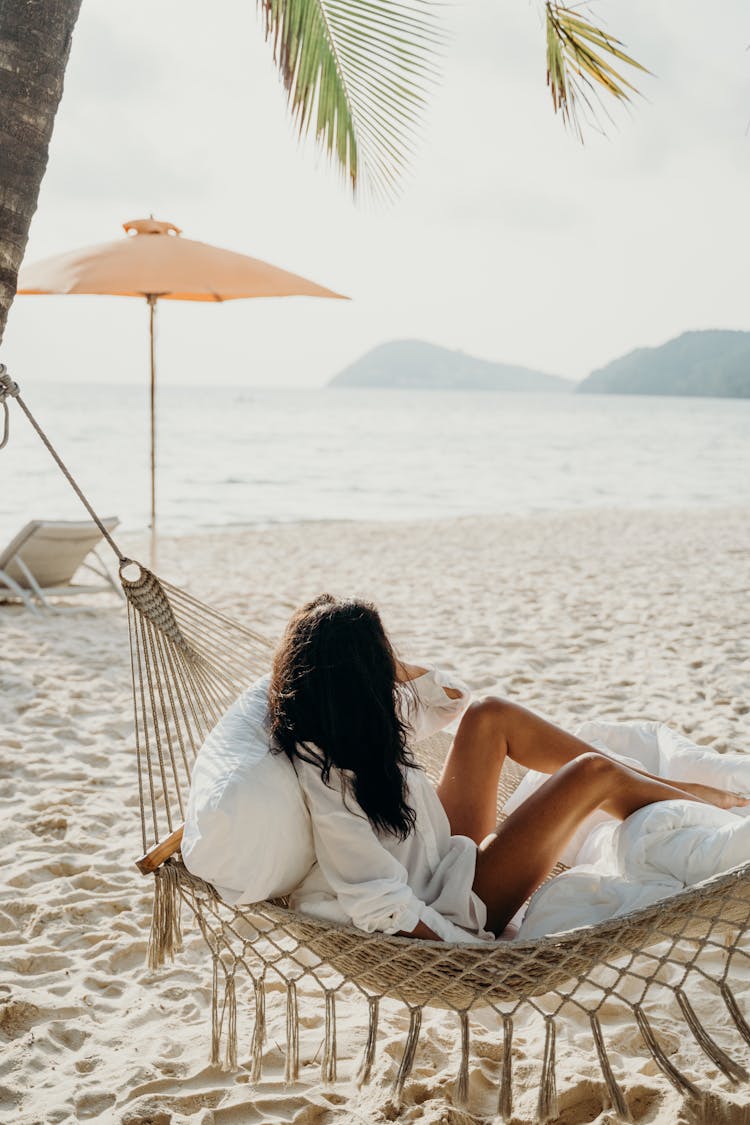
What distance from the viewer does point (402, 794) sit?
5.23 ft

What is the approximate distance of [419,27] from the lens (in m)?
2.24

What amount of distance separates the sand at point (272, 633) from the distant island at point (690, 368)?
45431 mm

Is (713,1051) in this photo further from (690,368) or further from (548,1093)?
(690,368)

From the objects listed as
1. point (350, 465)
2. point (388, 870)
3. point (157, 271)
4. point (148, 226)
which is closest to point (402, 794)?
point (388, 870)

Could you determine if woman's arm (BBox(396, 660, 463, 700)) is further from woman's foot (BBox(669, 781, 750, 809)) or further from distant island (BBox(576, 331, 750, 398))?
distant island (BBox(576, 331, 750, 398))

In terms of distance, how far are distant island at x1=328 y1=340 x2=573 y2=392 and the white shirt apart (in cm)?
7198

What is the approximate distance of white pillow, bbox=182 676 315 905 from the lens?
1.45 meters

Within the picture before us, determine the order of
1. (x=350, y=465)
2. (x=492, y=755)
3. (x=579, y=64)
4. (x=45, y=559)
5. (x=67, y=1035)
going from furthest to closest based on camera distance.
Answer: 1. (x=350, y=465)
2. (x=45, y=559)
3. (x=579, y=64)
4. (x=492, y=755)
5. (x=67, y=1035)

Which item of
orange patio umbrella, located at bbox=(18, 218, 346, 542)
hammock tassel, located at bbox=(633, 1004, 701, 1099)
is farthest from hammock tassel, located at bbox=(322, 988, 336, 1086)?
orange patio umbrella, located at bbox=(18, 218, 346, 542)

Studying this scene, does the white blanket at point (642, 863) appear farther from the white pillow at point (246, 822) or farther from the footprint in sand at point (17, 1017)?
the footprint in sand at point (17, 1017)

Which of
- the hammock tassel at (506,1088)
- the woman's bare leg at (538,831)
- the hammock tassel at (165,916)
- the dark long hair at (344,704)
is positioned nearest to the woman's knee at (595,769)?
the woman's bare leg at (538,831)

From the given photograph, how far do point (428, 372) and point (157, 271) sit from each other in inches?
2784

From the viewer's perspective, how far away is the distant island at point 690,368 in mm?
53781

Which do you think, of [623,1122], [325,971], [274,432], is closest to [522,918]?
[623,1122]
